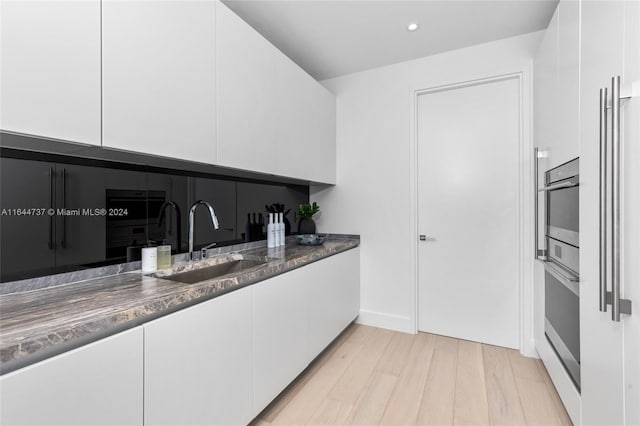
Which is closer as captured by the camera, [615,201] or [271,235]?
[615,201]

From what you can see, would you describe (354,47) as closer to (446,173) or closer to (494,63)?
(494,63)

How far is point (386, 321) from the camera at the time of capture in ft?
8.95

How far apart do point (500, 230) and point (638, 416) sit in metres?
1.64

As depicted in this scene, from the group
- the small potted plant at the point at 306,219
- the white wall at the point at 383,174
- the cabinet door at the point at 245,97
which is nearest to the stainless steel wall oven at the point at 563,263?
the white wall at the point at 383,174

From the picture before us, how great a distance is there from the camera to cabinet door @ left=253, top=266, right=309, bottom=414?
1.47 meters

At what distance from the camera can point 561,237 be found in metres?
1.62

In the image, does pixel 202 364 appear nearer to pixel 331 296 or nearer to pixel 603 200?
pixel 331 296

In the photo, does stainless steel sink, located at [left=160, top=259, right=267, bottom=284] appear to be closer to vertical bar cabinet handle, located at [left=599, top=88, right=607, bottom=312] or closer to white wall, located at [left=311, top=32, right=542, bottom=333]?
white wall, located at [left=311, top=32, right=542, bottom=333]

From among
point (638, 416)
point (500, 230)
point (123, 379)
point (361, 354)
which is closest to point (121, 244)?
point (123, 379)

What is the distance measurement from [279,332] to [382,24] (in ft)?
7.20

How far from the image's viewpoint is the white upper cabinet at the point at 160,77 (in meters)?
1.12

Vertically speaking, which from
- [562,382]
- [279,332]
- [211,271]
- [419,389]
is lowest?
[419,389]

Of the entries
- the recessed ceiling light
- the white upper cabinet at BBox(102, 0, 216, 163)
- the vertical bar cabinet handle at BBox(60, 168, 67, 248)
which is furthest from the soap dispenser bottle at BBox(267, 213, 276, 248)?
the recessed ceiling light

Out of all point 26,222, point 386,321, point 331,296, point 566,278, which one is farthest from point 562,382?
point 26,222
